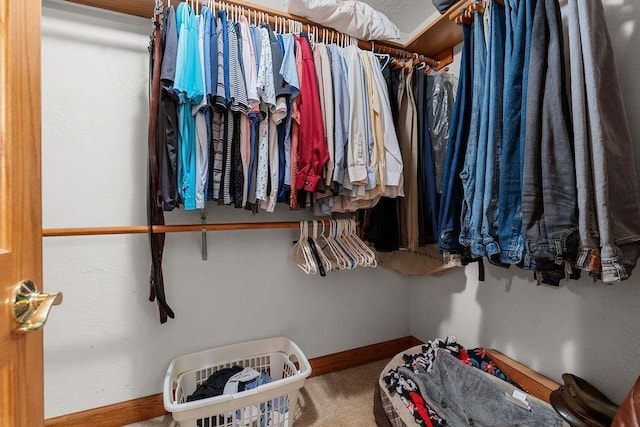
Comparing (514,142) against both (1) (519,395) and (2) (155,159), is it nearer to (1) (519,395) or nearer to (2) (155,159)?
(1) (519,395)

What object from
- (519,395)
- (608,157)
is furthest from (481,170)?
(519,395)

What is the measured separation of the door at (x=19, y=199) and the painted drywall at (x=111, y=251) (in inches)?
35.5

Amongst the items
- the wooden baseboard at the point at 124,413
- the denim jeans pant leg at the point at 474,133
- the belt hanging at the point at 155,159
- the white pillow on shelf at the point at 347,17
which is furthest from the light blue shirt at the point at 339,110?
the wooden baseboard at the point at 124,413

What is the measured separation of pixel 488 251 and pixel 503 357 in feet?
2.63

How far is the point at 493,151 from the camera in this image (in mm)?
953

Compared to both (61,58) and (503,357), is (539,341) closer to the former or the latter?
(503,357)

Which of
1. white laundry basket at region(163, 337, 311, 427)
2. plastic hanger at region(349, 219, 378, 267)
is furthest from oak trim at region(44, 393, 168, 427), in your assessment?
plastic hanger at region(349, 219, 378, 267)

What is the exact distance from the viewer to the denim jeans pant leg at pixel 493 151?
0.95m

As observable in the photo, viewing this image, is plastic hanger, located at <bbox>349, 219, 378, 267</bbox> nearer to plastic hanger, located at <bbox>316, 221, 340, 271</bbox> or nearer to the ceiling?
plastic hanger, located at <bbox>316, 221, 340, 271</bbox>

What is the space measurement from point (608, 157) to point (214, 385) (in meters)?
1.68

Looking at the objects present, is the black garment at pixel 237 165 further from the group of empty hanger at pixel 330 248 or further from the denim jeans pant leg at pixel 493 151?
the denim jeans pant leg at pixel 493 151

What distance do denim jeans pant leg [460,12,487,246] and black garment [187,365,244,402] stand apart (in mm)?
1230

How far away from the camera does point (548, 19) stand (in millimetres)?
869

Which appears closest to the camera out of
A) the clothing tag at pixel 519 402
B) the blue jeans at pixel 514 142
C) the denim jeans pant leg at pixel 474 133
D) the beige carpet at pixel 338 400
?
the blue jeans at pixel 514 142
